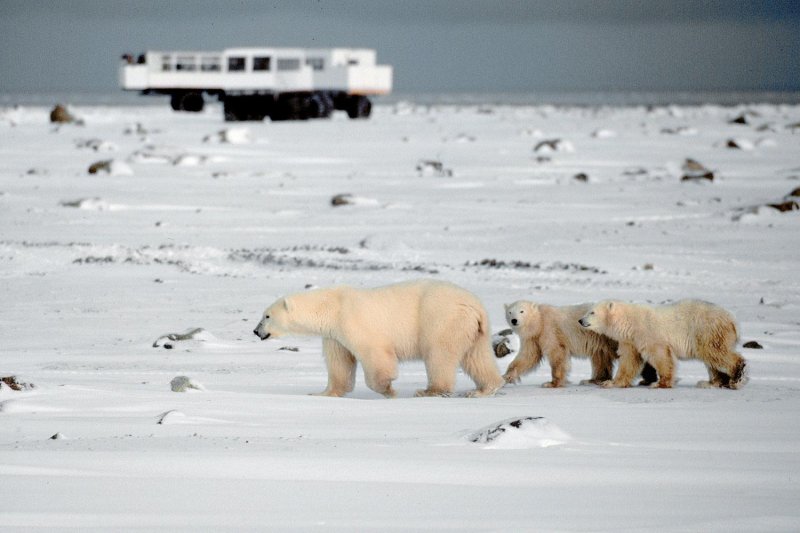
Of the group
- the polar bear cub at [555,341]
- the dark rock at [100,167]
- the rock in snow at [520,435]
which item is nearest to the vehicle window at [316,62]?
the dark rock at [100,167]

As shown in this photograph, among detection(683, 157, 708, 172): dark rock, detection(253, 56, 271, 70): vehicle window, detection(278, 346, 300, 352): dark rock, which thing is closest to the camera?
detection(278, 346, 300, 352): dark rock

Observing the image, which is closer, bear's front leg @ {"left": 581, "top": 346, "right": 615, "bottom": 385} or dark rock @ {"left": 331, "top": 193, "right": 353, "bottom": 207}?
bear's front leg @ {"left": 581, "top": 346, "right": 615, "bottom": 385}

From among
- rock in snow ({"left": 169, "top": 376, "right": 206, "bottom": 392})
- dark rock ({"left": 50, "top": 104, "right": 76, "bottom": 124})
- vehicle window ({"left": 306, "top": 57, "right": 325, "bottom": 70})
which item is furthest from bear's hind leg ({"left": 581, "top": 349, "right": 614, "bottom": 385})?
vehicle window ({"left": 306, "top": 57, "right": 325, "bottom": 70})

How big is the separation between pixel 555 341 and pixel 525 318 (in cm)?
21

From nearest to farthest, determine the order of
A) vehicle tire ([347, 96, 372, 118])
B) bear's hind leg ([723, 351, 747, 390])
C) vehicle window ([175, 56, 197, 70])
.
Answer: bear's hind leg ([723, 351, 747, 390])
vehicle tire ([347, 96, 372, 118])
vehicle window ([175, 56, 197, 70])

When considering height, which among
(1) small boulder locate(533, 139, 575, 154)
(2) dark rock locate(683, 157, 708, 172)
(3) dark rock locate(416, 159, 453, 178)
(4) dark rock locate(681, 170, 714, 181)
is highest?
(1) small boulder locate(533, 139, 575, 154)

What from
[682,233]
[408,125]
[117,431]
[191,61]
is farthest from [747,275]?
[191,61]

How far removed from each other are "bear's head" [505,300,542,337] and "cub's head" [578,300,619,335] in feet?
1.12

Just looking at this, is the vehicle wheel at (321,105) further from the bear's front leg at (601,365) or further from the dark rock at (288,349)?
the bear's front leg at (601,365)

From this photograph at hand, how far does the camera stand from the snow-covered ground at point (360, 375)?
147 inches

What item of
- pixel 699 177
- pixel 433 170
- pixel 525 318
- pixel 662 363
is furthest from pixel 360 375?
pixel 433 170

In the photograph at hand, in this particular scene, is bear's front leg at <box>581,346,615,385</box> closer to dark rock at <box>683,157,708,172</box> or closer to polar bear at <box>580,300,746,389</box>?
polar bear at <box>580,300,746,389</box>

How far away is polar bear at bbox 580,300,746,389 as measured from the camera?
6.22 meters

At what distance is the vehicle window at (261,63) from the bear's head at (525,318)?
1612 inches
